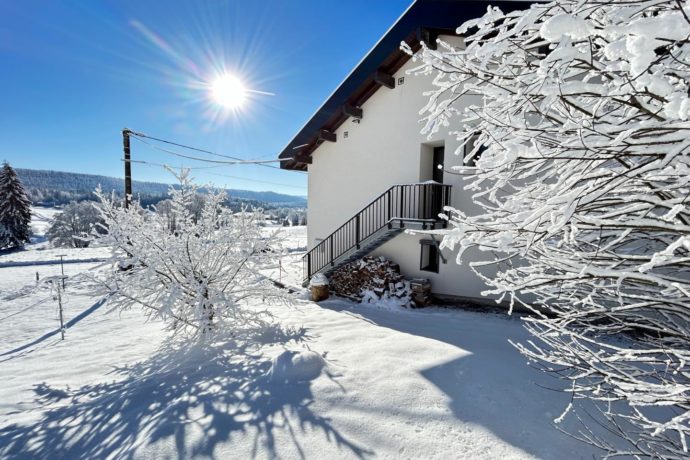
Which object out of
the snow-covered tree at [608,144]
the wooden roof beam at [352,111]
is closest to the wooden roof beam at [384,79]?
the wooden roof beam at [352,111]

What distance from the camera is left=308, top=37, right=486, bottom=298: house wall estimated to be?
750cm

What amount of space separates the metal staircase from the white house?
0.09ft

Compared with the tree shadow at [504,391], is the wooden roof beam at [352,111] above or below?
above

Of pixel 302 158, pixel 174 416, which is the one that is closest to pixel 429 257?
pixel 302 158

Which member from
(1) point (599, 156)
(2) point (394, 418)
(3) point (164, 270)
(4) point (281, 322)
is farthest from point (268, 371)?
(1) point (599, 156)

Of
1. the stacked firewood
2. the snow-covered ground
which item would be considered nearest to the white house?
the stacked firewood

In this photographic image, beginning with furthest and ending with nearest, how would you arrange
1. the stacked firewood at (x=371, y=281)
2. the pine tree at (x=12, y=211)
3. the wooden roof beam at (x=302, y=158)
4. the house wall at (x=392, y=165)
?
the pine tree at (x=12, y=211) → the wooden roof beam at (x=302, y=158) → the stacked firewood at (x=371, y=281) → the house wall at (x=392, y=165)

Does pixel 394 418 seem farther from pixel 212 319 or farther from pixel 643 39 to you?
pixel 212 319

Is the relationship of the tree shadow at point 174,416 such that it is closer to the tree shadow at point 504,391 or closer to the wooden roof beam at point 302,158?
the tree shadow at point 504,391

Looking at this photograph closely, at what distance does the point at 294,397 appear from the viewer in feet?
11.0

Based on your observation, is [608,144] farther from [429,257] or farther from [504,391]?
[429,257]

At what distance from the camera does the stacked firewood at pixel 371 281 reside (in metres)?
7.78

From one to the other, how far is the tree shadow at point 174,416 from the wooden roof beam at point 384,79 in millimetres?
7573

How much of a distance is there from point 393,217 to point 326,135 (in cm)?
415
